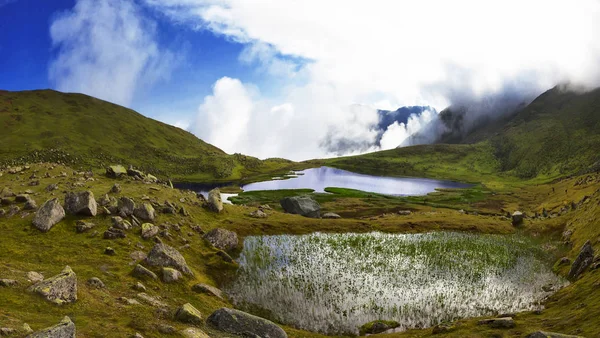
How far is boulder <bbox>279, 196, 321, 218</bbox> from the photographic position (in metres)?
91.3

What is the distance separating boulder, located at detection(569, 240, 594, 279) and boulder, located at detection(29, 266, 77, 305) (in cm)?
4961

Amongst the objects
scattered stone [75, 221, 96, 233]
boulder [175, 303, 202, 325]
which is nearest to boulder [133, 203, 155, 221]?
scattered stone [75, 221, 96, 233]

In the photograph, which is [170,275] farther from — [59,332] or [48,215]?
[59,332]

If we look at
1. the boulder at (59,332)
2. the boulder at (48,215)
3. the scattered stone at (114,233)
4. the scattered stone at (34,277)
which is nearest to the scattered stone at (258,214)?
the scattered stone at (114,233)

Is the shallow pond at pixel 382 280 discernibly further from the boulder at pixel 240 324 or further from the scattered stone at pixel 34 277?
the scattered stone at pixel 34 277

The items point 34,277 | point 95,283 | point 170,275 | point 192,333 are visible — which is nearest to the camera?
point 192,333

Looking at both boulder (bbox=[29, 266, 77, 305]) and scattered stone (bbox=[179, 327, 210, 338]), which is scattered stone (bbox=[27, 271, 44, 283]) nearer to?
boulder (bbox=[29, 266, 77, 305])

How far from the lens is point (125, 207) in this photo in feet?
155

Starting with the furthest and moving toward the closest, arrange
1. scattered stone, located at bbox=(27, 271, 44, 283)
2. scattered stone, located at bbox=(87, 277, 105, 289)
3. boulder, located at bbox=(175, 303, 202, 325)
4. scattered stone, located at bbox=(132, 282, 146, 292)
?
scattered stone, located at bbox=(132, 282, 146, 292), scattered stone, located at bbox=(87, 277, 105, 289), boulder, located at bbox=(175, 303, 202, 325), scattered stone, located at bbox=(27, 271, 44, 283)

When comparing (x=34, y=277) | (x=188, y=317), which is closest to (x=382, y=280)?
(x=188, y=317)

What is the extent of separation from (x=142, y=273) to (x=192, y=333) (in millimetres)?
13662

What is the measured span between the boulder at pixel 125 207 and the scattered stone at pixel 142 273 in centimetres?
1511

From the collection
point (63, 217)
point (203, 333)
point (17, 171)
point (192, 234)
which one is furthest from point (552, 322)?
point (17, 171)

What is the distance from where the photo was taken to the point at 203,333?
23.0m
